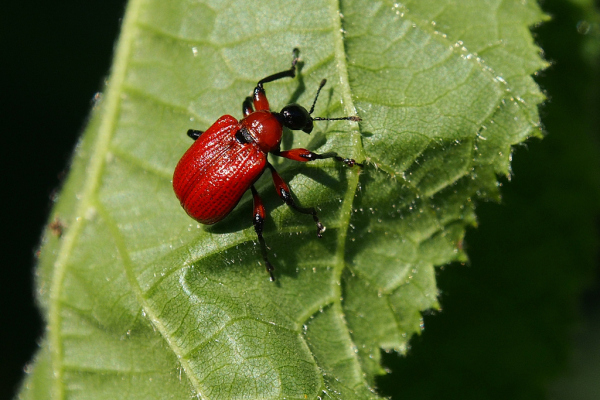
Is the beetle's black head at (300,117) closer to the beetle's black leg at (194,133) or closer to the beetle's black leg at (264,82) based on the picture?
the beetle's black leg at (264,82)

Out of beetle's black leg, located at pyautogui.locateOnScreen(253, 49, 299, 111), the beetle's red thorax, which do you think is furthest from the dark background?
beetle's black leg, located at pyautogui.locateOnScreen(253, 49, 299, 111)

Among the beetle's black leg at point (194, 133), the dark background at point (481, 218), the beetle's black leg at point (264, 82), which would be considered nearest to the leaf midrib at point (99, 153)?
the beetle's black leg at point (194, 133)

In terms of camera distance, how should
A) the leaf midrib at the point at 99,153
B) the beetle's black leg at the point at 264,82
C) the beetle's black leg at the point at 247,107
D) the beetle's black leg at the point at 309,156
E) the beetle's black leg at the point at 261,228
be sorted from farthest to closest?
1. the beetle's black leg at the point at 247,107
2. the leaf midrib at the point at 99,153
3. the beetle's black leg at the point at 264,82
4. the beetle's black leg at the point at 261,228
5. the beetle's black leg at the point at 309,156

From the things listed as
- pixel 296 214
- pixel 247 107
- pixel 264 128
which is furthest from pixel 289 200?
pixel 247 107

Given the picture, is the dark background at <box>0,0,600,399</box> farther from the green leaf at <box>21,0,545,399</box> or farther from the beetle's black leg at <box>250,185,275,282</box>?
the beetle's black leg at <box>250,185,275,282</box>

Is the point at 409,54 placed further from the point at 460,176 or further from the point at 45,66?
the point at 45,66

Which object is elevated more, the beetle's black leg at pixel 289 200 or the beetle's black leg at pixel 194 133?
the beetle's black leg at pixel 194 133
